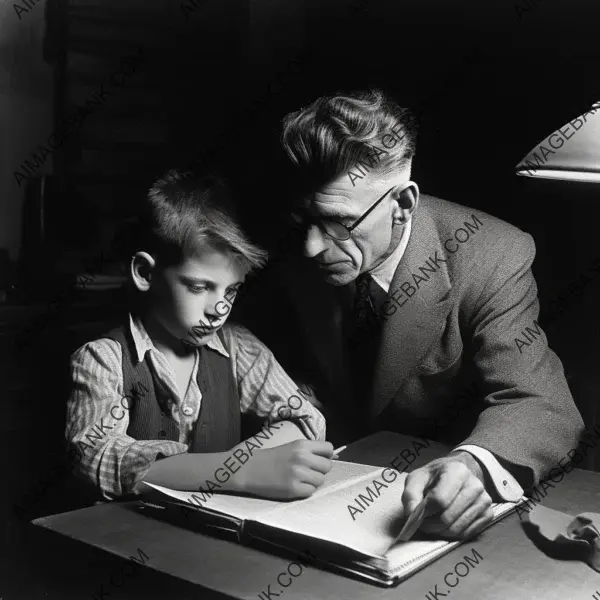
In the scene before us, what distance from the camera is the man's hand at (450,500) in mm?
1070

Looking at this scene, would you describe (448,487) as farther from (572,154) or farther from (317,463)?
(572,154)

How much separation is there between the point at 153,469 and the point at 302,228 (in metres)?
0.51

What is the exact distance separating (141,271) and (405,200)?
1.73ft

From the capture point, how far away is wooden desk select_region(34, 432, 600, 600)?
0.97 m

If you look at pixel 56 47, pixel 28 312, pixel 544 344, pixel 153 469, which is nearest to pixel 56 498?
pixel 153 469

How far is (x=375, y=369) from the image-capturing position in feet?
4.98

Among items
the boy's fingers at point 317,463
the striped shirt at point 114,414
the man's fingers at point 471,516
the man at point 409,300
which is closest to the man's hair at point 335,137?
the man at point 409,300

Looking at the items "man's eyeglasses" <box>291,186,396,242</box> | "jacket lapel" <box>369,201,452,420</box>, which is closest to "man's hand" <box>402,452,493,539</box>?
"jacket lapel" <box>369,201,452,420</box>

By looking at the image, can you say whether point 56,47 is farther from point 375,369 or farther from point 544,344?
point 544,344

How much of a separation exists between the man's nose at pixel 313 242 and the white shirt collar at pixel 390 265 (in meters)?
0.13

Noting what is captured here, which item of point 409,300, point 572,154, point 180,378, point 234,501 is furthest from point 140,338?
point 572,154

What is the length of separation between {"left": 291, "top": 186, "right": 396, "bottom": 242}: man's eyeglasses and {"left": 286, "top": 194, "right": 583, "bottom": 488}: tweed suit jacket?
0.31 ft

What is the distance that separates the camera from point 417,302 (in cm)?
149

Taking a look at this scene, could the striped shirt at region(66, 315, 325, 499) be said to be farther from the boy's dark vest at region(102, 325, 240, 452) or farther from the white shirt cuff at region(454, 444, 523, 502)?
the white shirt cuff at region(454, 444, 523, 502)
